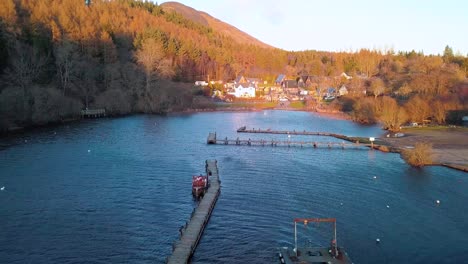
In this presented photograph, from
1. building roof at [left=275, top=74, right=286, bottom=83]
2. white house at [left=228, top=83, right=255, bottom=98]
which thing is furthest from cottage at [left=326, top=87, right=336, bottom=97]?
building roof at [left=275, top=74, right=286, bottom=83]

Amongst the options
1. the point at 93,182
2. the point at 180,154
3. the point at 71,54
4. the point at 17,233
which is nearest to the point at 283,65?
the point at 71,54

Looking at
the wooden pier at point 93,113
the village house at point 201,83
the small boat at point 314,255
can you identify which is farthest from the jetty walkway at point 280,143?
the village house at point 201,83

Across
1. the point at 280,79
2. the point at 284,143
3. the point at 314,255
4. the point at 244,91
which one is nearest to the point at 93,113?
the point at 284,143

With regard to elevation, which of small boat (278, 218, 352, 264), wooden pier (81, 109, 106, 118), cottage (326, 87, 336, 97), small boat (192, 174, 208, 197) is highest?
cottage (326, 87, 336, 97)

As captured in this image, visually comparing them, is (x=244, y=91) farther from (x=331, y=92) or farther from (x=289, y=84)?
(x=289, y=84)

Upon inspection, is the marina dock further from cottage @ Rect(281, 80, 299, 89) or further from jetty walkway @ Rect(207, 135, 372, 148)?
cottage @ Rect(281, 80, 299, 89)
